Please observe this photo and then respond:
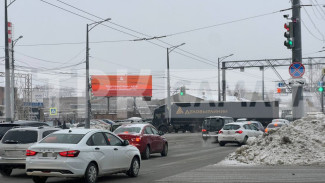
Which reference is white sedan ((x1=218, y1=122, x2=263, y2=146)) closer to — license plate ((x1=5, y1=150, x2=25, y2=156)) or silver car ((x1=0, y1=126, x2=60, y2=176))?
silver car ((x1=0, y1=126, x2=60, y2=176))

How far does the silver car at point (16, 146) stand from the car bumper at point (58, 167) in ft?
8.57

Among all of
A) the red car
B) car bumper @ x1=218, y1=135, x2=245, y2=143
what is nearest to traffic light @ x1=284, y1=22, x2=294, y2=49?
the red car

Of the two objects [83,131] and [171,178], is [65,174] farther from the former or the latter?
[171,178]

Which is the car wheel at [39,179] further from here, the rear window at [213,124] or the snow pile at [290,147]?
the rear window at [213,124]

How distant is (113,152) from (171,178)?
66.8 inches

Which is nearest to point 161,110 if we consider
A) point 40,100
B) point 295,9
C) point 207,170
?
point 40,100

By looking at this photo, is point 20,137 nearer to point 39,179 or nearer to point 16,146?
point 16,146

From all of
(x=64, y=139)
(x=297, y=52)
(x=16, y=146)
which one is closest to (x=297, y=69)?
(x=297, y=52)

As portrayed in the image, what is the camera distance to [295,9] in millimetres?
19297

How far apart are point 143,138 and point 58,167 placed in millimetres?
9722

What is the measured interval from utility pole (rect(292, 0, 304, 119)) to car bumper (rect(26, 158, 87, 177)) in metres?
10.5

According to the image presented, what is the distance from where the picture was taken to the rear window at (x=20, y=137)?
14.4 meters

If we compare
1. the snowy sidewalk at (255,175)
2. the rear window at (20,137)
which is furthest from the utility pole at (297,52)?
the rear window at (20,137)

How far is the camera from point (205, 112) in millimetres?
62625
